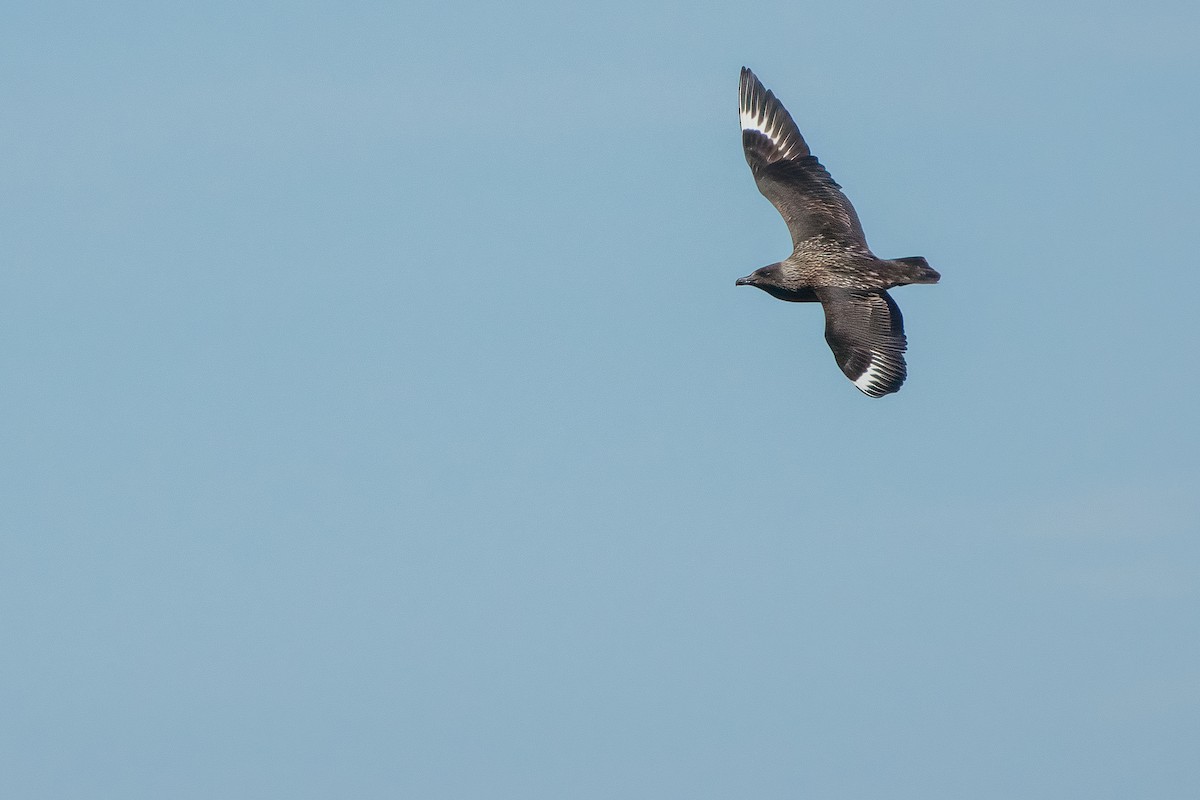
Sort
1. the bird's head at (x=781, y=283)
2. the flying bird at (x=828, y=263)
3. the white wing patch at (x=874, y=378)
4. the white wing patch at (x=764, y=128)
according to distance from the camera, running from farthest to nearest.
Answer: the white wing patch at (x=764, y=128), the bird's head at (x=781, y=283), the flying bird at (x=828, y=263), the white wing patch at (x=874, y=378)

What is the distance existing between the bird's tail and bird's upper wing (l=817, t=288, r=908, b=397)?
15.9 inches

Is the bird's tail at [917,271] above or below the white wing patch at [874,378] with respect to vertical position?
above

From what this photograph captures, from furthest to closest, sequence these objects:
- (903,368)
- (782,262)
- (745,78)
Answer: (745,78)
(782,262)
(903,368)

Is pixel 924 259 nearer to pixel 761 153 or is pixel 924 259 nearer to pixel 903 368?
pixel 903 368

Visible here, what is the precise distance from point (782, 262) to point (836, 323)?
180 cm

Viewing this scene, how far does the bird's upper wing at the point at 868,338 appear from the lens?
24.1m

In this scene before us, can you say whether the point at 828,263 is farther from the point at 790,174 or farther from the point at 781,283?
the point at 790,174

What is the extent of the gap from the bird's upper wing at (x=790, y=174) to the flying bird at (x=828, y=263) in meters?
0.01

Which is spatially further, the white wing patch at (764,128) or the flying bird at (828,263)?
the white wing patch at (764,128)

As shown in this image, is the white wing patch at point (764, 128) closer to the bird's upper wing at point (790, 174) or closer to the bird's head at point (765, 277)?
the bird's upper wing at point (790, 174)

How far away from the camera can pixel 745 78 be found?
28922 mm

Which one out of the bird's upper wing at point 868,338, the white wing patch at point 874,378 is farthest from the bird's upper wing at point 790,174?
the white wing patch at point 874,378

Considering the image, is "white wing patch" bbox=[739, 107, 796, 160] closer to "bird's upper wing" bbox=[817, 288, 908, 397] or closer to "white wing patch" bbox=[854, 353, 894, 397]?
"bird's upper wing" bbox=[817, 288, 908, 397]

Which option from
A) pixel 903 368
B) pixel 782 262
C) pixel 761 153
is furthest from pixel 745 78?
pixel 903 368
